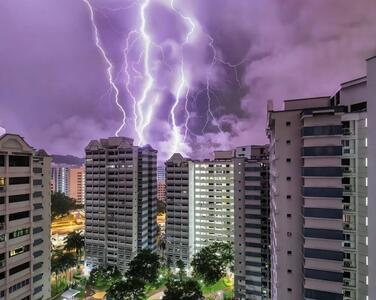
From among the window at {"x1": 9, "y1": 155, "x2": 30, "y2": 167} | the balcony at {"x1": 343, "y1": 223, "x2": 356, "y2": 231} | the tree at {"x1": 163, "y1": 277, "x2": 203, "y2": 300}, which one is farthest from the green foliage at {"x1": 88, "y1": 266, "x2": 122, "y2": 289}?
the balcony at {"x1": 343, "y1": 223, "x2": 356, "y2": 231}

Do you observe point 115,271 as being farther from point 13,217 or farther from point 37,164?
point 13,217

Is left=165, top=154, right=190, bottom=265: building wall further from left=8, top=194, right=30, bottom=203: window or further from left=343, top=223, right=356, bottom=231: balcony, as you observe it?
left=343, top=223, right=356, bottom=231: balcony

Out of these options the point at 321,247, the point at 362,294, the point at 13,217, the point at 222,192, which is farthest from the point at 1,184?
the point at 222,192

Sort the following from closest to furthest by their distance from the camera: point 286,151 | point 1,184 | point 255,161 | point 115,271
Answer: point 1,184
point 286,151
point 255,161
point 115,271

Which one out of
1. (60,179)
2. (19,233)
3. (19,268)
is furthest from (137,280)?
(60,179)

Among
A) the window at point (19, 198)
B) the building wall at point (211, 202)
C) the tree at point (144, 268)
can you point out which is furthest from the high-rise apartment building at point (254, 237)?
the window at point (19, 198)

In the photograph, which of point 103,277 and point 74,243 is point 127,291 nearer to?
point 103,277
